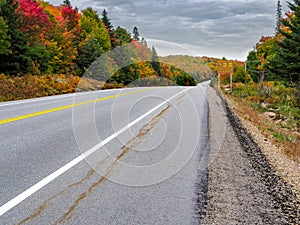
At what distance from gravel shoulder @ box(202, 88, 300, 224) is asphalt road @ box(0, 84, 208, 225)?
203 millimetres

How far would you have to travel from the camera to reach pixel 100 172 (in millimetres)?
4809

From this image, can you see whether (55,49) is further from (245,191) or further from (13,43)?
(245,191)

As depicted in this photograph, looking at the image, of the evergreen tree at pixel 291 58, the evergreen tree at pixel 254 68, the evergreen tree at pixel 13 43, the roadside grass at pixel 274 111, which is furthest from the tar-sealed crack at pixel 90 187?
the evergreen tree at pixel 254 68

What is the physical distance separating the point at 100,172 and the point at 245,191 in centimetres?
203

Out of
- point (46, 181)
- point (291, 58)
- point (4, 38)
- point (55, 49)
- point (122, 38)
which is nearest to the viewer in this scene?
point (46, 181)

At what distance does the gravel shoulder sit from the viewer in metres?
3.51

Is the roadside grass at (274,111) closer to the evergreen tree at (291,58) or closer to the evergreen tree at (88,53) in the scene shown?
the evergreen tree at (291,58)

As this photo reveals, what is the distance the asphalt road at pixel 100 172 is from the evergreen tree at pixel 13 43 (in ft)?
66.2

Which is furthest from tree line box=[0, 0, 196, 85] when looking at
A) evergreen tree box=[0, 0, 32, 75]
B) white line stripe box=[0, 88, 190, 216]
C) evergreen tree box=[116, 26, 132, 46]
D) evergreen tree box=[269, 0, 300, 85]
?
evergreen tree box=[269, 0, 300, 85]

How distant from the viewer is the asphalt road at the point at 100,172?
3.51 m

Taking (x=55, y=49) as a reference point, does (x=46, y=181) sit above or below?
below

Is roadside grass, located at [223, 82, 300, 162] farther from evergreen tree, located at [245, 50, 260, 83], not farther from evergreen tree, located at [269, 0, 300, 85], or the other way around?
evergreen tree, located at [245, 50, 260, 83]

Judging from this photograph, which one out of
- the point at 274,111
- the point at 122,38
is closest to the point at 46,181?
the point at 274,111

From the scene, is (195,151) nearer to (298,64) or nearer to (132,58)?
(132,58)
